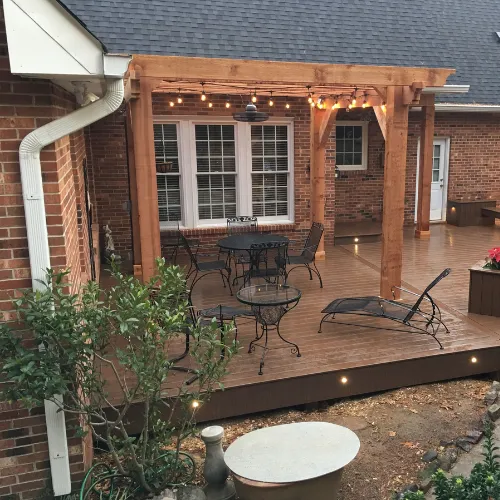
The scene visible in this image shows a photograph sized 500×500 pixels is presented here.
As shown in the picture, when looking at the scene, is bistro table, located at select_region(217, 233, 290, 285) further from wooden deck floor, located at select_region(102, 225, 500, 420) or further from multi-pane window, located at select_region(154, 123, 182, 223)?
multi-pane window, located at select_region(154, 123, 182, 223)

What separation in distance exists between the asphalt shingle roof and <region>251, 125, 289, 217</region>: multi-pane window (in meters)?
1.34

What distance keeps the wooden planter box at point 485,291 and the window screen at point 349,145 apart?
580 cm

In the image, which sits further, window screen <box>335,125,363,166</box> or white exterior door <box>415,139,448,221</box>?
white exterior door <box>415,139,448,221</box>

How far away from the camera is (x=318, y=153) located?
814cm

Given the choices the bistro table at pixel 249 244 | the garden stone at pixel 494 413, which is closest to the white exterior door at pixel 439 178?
the bistro table at pixel 249 244

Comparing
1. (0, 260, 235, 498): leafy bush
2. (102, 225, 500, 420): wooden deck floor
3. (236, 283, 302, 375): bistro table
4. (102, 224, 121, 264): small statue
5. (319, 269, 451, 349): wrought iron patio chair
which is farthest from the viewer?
(102, 224, 121, 264): small statue

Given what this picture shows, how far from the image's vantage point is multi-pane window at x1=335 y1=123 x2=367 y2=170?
1112 cm

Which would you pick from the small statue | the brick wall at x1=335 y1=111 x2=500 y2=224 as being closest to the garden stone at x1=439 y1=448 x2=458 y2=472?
the small statue

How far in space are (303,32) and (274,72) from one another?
4704 millimetres

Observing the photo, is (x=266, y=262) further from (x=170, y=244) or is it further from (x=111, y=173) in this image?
(x=111, y=173)

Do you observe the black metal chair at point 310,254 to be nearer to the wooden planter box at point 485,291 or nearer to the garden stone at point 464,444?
the wooden planter box at point 485,291

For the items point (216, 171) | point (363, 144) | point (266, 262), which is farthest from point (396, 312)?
point (363, 144)

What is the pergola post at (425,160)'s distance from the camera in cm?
948

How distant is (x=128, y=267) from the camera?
26.8ft
